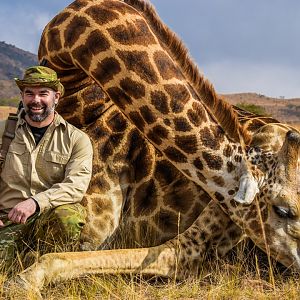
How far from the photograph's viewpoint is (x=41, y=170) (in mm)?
4906

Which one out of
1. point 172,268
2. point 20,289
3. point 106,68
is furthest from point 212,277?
point 106,68

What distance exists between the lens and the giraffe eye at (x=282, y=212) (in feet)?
15.7

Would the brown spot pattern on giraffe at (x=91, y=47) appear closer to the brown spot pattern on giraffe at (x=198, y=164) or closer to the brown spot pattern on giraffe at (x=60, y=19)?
the brown spot pattern on giraffe at (x=60, y=19)

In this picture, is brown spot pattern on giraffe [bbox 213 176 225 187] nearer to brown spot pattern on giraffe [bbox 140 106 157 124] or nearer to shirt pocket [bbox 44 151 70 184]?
brown spot pattern on giraffe [bbox 140 106 157 124]

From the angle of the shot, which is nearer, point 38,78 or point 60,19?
Answer: point 38,78

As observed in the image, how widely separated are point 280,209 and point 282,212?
3 cm

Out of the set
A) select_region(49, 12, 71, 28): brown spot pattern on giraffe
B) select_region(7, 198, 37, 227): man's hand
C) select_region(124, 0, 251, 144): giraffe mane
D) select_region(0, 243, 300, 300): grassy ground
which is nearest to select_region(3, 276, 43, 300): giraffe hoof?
select_region(0, 243, 300, 300): grassy ground

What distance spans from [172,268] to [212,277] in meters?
0.34

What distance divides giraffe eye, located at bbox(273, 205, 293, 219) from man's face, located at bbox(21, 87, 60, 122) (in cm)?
207

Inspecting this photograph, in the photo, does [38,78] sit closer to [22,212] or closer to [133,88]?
[133,88]

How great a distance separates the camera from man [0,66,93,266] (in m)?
4.77

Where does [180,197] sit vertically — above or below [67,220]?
above

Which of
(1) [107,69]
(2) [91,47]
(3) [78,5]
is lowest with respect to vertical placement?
(1) [107,69]

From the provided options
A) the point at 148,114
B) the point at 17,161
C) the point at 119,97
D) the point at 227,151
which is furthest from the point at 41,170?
the point at 227,151
